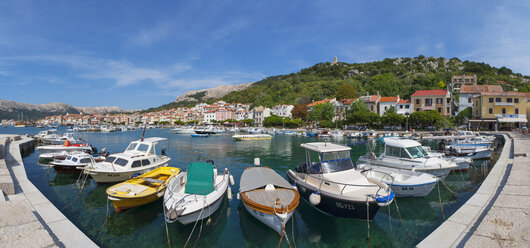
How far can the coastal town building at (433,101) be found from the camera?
2413 inches

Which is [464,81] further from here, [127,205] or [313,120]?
[127,205]

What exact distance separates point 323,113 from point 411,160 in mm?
64347

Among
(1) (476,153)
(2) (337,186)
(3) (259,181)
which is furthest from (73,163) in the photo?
(1) (476,153)

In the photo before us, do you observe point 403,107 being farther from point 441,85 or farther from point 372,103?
point 441,85

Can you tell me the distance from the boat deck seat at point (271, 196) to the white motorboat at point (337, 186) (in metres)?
0.98

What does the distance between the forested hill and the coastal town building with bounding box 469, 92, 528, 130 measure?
32.9 m

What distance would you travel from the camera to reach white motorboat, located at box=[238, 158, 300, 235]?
8.02m

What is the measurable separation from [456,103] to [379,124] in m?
25.8

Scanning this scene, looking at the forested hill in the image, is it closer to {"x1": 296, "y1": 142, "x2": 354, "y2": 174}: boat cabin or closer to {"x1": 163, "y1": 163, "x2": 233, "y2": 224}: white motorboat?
{"x1": 296, "y1": 142, "x2": 354, "y2": 174}: boat cabin

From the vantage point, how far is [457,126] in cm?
5612

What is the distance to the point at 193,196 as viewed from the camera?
372 inches

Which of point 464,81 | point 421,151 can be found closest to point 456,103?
point 464,81

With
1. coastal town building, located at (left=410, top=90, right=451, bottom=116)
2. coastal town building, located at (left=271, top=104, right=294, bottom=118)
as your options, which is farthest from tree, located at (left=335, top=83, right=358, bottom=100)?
coastal town building, located at (left=410, top=90, right=451, bottom=116)

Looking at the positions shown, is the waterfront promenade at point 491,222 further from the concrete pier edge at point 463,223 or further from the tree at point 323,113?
the tree at point 323,113
